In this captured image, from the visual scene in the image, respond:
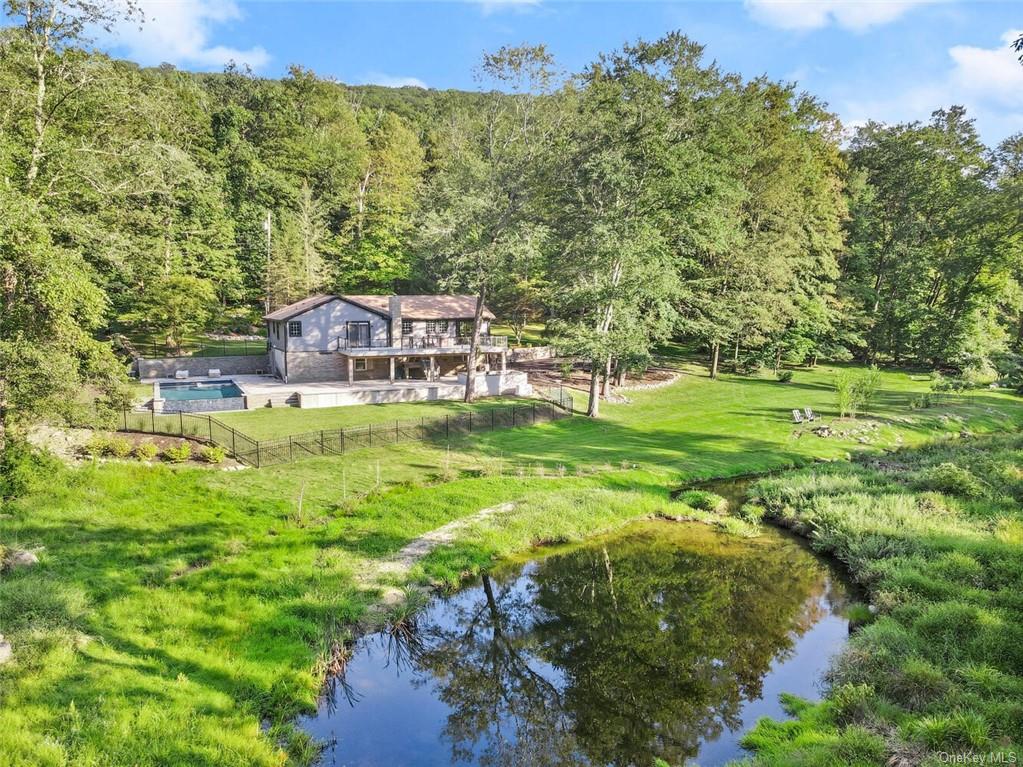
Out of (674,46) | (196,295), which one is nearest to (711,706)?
(674,46)

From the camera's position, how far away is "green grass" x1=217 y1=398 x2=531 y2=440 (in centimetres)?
2627

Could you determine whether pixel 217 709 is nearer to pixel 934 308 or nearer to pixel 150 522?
pixel 150 522

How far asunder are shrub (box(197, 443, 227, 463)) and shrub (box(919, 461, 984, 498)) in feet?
78.4

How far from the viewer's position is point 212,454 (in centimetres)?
2002

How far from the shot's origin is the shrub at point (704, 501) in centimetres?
1973

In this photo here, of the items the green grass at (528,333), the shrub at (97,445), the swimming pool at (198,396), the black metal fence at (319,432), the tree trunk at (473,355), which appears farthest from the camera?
the green grass at (528,333)

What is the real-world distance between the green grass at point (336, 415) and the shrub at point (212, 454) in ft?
12.2

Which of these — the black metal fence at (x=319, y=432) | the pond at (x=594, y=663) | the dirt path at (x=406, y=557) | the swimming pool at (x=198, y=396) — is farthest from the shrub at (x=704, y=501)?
the swimming pool at (x=198, y=396)

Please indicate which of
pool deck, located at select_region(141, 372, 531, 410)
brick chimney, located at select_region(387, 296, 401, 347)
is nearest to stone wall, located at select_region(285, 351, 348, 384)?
pool deck, located at select_region(141, 372, 531, 410)

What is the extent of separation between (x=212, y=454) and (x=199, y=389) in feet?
59.2

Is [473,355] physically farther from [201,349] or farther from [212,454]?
[201,349]

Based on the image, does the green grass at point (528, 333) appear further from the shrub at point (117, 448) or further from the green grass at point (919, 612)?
the shrub at point (117, 448)

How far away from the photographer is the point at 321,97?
233 feet

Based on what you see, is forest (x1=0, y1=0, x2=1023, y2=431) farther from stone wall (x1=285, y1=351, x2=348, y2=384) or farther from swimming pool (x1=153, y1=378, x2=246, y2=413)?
stone wall (x1=285, y1=351, x2=348, y2=384)
